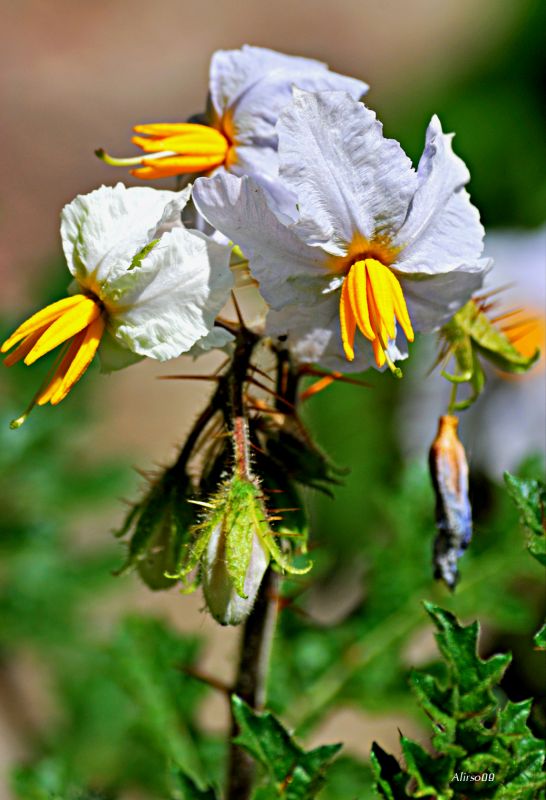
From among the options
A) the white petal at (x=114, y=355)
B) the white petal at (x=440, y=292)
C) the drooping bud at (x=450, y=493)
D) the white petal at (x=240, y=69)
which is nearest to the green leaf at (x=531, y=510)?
the drooping bud at (x=450, y=493)

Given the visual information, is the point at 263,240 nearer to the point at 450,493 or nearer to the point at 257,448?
the point at 257,448

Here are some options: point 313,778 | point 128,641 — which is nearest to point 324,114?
point 313,778

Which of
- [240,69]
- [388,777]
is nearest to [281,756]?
[388,777]

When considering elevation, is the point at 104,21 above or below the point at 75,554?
above

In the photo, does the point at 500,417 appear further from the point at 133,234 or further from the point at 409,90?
the point at 409,90

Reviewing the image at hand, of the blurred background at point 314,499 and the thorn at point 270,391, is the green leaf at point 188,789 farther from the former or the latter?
the thorn at point 270,391

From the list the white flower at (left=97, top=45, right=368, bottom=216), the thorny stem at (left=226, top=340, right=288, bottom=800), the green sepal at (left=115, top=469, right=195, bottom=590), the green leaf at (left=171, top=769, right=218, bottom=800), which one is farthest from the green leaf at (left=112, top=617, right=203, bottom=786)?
the white flower at (left=97, top=45, right=368, bottom=216)

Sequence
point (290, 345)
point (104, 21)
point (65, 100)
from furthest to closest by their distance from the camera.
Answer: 1. point (104, 21)
2. point (65, 100)
3. point (290, 345)
